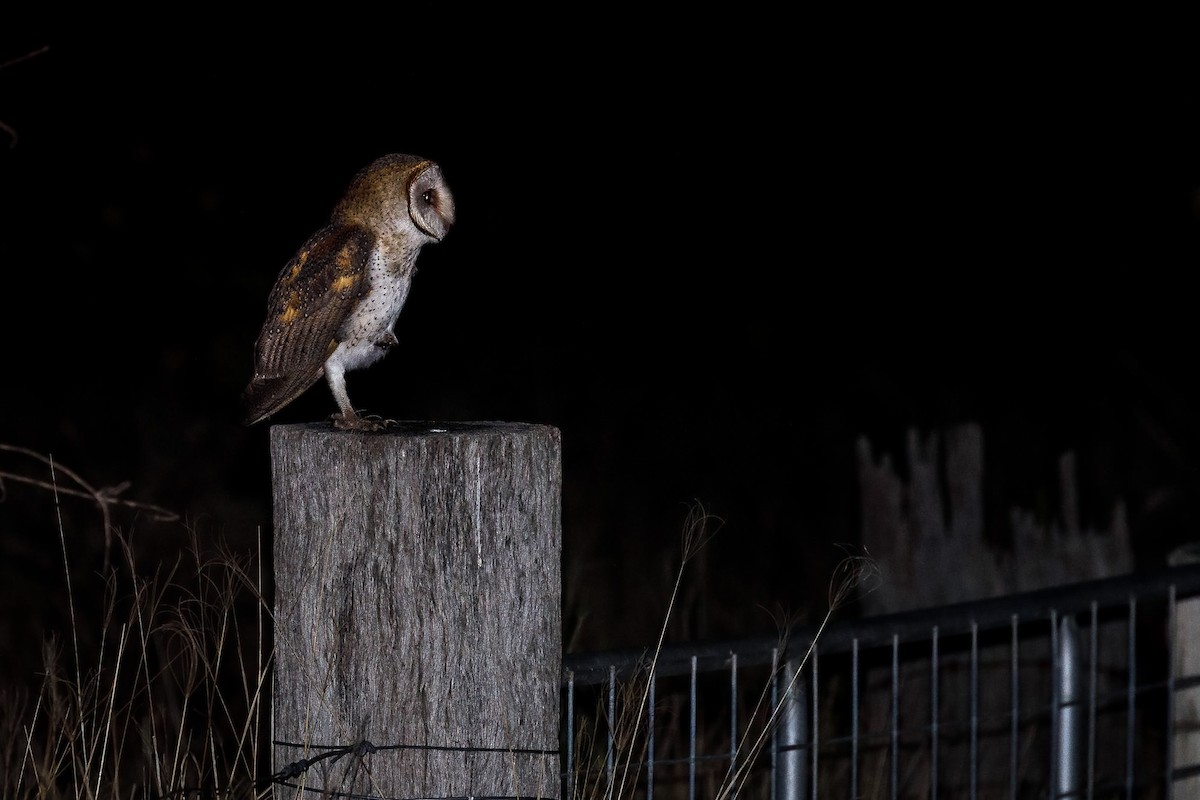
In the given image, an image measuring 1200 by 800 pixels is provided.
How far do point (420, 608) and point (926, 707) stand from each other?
334 centimetres

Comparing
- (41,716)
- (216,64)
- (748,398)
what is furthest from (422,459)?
(748,398)

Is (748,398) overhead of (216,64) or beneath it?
beneath

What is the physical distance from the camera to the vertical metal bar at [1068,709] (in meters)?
3.63

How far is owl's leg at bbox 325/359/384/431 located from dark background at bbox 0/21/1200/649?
12.7 feet

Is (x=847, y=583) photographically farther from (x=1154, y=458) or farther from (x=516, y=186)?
(x=1154, y=458)

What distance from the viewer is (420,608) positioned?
2469 millimetres

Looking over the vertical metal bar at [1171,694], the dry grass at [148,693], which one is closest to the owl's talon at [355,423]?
the dry grass at [148,693]

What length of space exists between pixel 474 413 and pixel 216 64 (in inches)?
106

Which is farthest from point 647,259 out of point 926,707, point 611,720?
point 611,720

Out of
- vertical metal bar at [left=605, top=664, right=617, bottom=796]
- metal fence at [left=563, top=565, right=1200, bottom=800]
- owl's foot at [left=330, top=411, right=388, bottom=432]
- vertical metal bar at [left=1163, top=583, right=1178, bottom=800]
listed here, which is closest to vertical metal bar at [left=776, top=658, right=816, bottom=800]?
metal fence at [left=563, top=565, right=1200, bottom=800]

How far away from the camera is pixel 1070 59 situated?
960 cm

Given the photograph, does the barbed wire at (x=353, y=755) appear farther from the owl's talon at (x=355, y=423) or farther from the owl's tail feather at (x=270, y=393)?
the owl's tail feather at (x=270, y=393)

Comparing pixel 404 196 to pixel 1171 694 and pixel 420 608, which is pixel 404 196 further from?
pixel 1171 694

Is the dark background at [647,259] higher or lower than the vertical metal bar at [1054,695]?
higher
